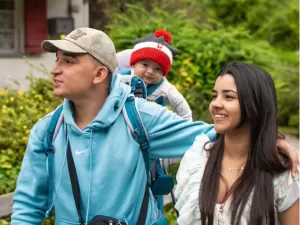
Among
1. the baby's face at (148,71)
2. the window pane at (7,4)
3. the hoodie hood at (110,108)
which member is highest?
the window pane at (7,4)

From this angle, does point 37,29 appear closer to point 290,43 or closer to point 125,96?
point 125,96

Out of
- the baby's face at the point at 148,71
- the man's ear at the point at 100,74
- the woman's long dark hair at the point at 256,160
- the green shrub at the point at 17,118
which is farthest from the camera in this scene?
the green shrub at the point at 17,118

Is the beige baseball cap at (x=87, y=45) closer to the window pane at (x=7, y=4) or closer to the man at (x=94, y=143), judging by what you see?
the man at (x=94, y=143)

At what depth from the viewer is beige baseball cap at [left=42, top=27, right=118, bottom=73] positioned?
3.52 m

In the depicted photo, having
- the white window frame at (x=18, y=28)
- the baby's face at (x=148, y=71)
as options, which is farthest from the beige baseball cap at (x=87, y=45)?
the white window frame at (x=18, y=28)

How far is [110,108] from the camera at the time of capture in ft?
11.7

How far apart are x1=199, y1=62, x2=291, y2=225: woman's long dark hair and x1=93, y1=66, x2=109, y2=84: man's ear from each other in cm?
72

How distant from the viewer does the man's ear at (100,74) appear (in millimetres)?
3619

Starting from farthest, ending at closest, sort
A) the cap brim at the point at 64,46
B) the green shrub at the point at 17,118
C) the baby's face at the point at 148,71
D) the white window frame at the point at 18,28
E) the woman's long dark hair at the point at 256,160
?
the white window frame at the point at 18,28
the green shrub at the point at 17,118
the baby's face at the point at 148,71
the cap brim at the point at 64,46
the woman's long dark hair at the point at 256,160

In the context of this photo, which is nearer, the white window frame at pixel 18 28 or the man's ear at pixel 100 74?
the man's ear at pixel 100 74

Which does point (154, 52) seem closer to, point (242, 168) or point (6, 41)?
point (242, 168)

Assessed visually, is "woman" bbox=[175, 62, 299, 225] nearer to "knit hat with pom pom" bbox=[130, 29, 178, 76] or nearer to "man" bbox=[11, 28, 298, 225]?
"man" bbox=[11, 28, 298, 225]

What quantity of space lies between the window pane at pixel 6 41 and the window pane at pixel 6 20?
0.13m

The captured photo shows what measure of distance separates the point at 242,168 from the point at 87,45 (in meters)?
0.99
